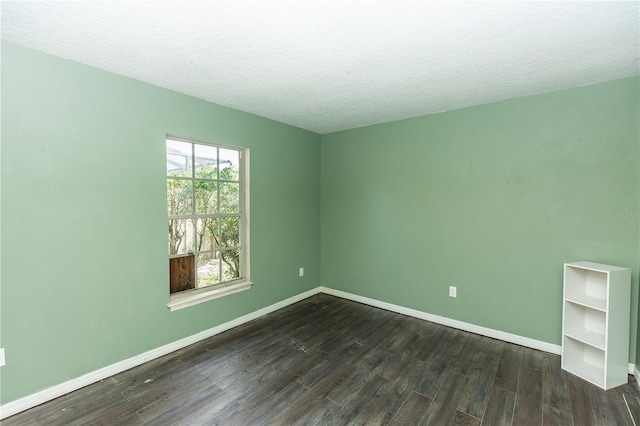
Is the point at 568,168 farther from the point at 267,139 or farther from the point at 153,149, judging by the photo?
the point at 153,149

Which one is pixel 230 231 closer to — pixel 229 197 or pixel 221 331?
pixel 229 197

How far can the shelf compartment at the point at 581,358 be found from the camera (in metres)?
2.30

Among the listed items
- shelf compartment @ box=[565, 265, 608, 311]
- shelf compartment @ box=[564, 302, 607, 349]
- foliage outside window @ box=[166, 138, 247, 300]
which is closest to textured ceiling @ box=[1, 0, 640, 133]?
foliage outside window @ box=[166, 138, 247, 300]

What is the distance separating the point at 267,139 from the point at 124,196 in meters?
1.71

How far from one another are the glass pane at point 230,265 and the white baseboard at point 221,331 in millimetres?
491

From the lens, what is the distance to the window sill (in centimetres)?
273

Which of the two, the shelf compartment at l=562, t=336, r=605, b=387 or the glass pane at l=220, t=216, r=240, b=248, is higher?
the glass pane at l=220, t=216, r=240, b=248

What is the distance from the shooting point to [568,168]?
101 inches

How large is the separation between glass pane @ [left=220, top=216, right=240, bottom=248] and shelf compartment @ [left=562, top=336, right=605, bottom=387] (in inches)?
129

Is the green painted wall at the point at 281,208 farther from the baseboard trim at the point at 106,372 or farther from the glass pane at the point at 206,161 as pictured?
the glass pane at the point at 206,161

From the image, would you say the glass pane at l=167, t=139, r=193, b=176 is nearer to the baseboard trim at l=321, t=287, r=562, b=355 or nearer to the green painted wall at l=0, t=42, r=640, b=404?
the green painted wall at l=0, t=42, r=640, b=404

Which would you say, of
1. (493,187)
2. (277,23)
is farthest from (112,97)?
(493,187)

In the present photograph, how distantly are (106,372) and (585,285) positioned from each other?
13.3ft

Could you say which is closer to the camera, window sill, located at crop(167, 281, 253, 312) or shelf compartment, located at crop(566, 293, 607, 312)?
shelf compartment, located at crop(566, 293, 607, 312)
